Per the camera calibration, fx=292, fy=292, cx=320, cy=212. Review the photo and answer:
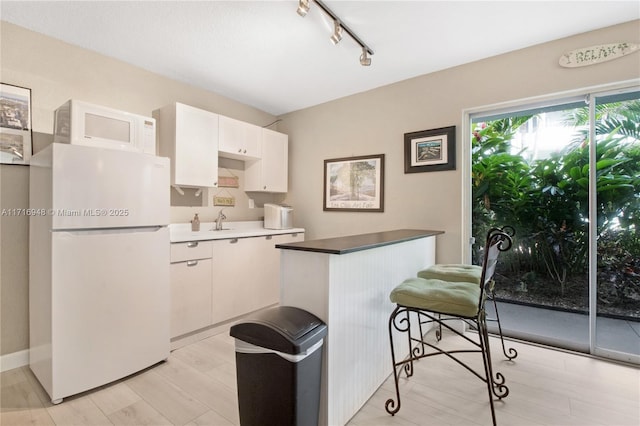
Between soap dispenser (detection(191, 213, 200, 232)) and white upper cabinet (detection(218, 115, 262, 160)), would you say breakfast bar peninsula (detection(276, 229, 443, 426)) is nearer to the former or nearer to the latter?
soap dispenser (detection(191, 213, 200, 232))

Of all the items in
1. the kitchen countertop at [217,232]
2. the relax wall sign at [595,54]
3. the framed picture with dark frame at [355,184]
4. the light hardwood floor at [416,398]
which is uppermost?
the relax wall sign at [595,54]

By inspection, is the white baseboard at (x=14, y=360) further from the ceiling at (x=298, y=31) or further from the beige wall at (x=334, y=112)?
the ceiling at (x=298, y=31)

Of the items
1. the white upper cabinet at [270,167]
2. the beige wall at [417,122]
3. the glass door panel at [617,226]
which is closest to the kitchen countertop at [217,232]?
the white upper cabinet at [270,167]

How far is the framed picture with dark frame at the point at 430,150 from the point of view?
9.09ft

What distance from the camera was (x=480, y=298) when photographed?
1.42 meters

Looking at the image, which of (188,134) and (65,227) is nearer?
(65,227)

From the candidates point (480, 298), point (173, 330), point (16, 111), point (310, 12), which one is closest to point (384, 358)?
point (480, 298)

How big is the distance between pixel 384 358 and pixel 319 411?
66 cm

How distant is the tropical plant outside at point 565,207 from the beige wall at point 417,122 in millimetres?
244

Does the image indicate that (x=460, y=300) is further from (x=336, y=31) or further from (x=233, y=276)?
(x=233, y=276)

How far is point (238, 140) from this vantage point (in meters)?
3.31

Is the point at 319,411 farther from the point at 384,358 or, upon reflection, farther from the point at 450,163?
the point at 450,163

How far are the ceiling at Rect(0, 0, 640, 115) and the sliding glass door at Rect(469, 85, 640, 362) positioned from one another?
0.63 meters

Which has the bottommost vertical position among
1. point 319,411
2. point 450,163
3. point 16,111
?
point 319,411
